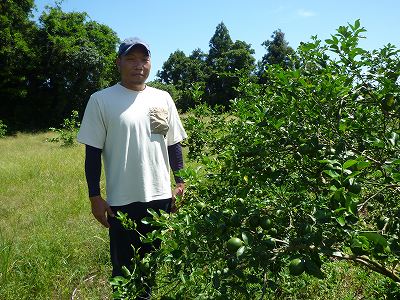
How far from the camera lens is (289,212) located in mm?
1347

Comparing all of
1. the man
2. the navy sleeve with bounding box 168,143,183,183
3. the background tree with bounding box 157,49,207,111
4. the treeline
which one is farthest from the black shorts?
the background tree with bounding box 157,49,207,111

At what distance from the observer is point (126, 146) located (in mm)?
2357

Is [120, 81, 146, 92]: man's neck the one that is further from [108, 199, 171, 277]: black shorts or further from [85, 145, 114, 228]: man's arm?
[108, 199, 171, 277]: black shorts

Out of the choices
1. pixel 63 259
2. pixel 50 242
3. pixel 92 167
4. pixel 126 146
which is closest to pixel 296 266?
A: pixel 126 146

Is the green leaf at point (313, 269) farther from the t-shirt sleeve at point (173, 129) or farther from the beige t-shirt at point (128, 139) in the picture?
the t-shirt sleeve at point (173, 129)

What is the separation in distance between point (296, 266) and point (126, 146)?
1584 millimetres

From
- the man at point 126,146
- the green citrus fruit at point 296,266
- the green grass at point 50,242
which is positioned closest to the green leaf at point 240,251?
the green citrus fruit at point 296,266

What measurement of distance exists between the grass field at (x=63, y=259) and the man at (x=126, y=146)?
3.15 ft

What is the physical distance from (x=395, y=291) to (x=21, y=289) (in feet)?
8.52

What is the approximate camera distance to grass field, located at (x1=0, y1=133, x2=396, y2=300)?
281 cm

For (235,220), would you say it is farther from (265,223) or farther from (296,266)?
(296,266)

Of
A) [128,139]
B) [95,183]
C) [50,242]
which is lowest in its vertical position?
[50,242]

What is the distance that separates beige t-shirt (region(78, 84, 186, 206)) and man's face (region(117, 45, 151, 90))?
7cm

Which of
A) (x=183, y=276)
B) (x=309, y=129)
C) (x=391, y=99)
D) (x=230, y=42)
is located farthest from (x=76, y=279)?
(x=230, y=42)
